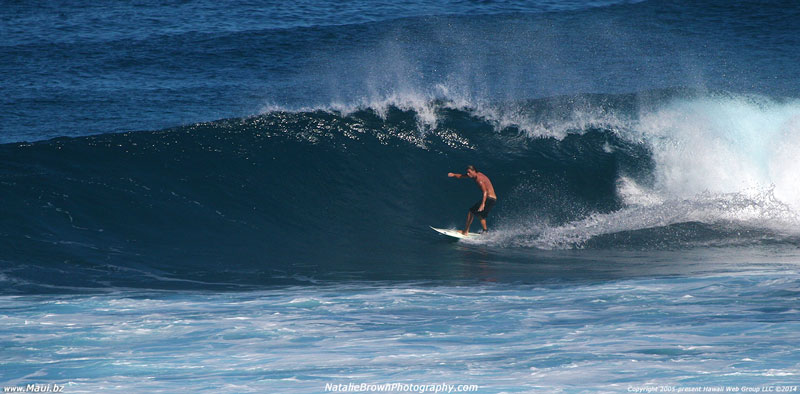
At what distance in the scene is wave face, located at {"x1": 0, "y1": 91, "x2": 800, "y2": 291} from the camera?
9.66 m

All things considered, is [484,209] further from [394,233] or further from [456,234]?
[394,233]

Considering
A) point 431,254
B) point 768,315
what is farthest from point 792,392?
point 431,254

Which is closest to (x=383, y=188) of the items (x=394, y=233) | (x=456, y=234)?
(x=394, y=233)

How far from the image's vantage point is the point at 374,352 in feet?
19.5

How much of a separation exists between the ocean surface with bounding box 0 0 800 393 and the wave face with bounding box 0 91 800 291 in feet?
0.14

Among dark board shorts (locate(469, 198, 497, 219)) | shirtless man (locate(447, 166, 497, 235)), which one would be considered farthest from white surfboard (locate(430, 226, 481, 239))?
dark board shorts (locate(469, 198, 497, 219))

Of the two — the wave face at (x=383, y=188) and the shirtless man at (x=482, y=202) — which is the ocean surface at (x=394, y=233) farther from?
the shirtless man at (x=482, y=202)

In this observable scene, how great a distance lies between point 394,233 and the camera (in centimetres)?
1108

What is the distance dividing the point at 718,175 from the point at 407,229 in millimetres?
5134

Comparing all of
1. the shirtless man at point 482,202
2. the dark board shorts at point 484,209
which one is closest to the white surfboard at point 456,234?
the shirtless man at point 482,202

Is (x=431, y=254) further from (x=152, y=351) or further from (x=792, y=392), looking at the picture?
(x=792, y=392)

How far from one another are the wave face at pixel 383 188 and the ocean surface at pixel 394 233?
0.04m

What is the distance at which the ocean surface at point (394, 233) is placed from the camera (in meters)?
5.71

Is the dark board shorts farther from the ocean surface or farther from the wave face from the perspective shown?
the ocean surface
